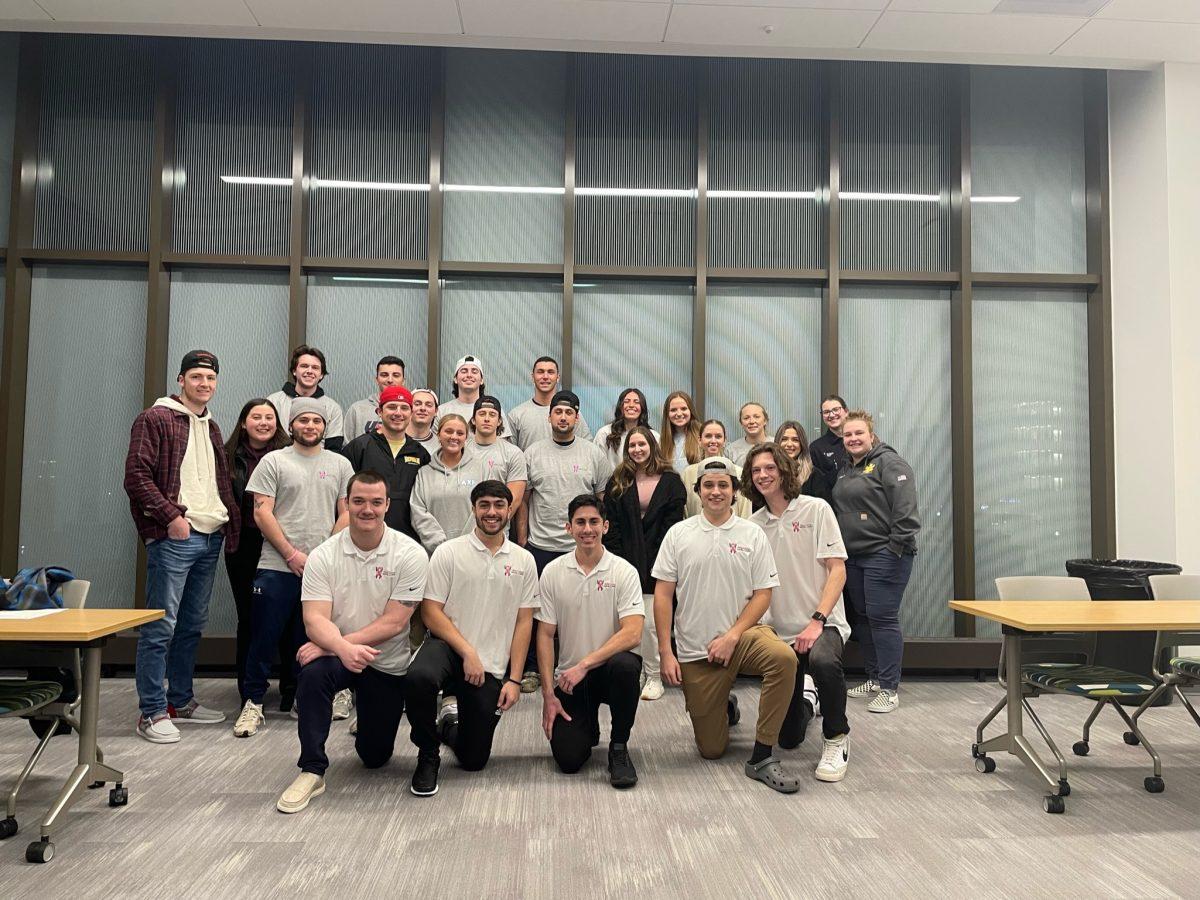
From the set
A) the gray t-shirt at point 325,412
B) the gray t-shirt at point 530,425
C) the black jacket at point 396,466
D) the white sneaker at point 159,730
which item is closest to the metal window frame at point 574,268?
the gray t-shirt at point 530,425

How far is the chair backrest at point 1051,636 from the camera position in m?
3.62

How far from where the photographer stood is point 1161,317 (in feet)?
17.7

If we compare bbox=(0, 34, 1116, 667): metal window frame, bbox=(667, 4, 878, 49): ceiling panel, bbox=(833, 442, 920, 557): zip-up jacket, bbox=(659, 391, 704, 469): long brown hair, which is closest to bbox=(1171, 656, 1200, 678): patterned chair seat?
bbox=(833, 442, 920, 557): zip-up jacket

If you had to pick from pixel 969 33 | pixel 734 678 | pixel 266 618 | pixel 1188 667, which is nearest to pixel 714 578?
pixel 734 678

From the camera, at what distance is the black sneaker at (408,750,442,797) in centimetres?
319

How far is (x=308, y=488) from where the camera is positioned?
4.21 m

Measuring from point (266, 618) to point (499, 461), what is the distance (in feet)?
4.48

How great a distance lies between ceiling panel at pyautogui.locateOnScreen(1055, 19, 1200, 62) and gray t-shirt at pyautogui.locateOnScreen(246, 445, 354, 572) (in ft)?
16.1

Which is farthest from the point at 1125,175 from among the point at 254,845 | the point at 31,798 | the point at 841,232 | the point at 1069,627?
the point at 31,798

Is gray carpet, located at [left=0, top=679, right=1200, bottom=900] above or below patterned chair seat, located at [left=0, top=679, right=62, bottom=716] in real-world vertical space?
below

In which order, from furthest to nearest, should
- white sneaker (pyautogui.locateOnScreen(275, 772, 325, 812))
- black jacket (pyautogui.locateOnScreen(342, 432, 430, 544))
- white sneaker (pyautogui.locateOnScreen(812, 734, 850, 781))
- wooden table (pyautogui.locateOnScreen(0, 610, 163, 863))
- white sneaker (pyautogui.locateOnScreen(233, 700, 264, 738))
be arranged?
1. black jacket (pyautogui.locateOnScreen(342, 432, 430, 544))
2. white sneaker (pyautogui.locateOnScreen(233, 700, 264, 738))
3. white sneaker (pyautogui.locateOnScreen(812, 734, 850, 781))
4. white sneaker (pyautogui.locateOnScreen(275, 772, 325, 812))
5. wooden table (pyautogui.locateOnScreen(0, 610, 163, 863))

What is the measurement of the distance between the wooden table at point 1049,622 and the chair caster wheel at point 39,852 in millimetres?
3302

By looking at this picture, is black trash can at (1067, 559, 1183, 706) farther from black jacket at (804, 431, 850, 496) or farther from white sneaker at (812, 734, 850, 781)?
white sneaker at (812, 734, 850, 781)

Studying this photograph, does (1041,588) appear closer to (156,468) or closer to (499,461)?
(499,461)
